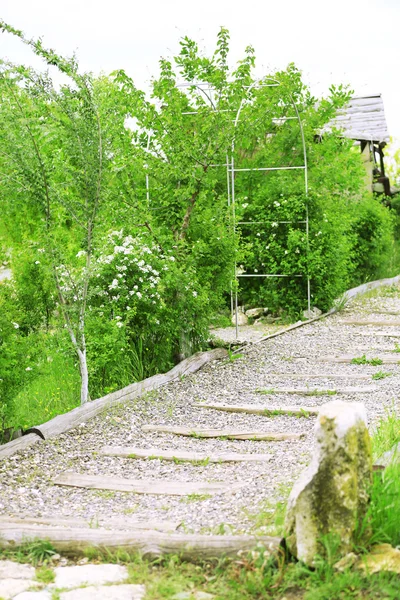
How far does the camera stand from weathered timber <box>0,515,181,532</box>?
3.92 m

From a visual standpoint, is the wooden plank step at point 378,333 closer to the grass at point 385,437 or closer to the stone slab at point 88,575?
the grass at point 385,437

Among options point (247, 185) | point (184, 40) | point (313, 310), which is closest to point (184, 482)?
point (184, 40)

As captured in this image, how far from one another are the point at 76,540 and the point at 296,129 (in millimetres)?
9961

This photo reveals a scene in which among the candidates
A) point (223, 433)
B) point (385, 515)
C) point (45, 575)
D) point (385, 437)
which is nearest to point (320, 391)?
point (223, 433)

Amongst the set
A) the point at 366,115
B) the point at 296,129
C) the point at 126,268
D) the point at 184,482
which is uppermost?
the point at 366,115

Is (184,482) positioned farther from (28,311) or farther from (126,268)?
(28,311)

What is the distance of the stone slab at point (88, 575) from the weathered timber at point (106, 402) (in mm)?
2113

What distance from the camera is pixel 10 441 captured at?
5621mm

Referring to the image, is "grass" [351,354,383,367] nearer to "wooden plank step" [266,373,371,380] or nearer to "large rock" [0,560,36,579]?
"wooden plank step" [266,373,371,380]

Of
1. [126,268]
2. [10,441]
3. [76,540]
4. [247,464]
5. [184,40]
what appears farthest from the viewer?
[184,40]

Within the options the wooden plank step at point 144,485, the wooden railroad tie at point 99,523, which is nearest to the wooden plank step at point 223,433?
the wooden plank step at point 144,485

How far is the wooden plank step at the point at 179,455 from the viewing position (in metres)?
5.25

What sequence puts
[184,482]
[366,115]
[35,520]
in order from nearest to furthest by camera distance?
[35,520] < [184,482] < [366,115]

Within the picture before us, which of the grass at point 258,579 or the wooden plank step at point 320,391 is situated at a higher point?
the wooden plank step at point 320,391
